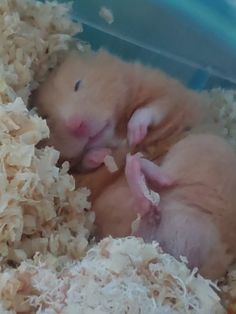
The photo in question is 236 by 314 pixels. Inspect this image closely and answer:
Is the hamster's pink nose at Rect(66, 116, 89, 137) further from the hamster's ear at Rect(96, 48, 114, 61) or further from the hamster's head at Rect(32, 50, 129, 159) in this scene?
the hamster's ear at Rect(96, 48, 114, 61)

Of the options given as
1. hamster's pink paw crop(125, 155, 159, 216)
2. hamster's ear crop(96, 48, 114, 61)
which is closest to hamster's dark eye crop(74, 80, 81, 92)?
hamster's ear crop(96, 48, 114, 61)

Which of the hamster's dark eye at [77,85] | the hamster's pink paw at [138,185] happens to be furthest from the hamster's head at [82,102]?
the hamster's pink paw at [138,185]

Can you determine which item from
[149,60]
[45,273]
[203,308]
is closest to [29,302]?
[45,273]

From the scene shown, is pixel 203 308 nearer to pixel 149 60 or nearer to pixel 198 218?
pixel 198 218

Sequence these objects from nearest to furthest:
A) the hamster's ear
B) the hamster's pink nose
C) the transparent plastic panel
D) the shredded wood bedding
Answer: the shredded wood bedding, the hamster's pink nose, the hamster's ear, the transparent plastic panel

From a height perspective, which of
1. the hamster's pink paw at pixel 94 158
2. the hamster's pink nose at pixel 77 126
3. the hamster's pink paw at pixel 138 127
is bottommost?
the hamster's pink paw at pixel 94 158

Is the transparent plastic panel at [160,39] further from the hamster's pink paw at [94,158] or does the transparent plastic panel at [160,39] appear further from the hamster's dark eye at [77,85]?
the hamster's pink paw at [94,158]
